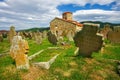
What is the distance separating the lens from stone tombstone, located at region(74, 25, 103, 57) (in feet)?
39.6

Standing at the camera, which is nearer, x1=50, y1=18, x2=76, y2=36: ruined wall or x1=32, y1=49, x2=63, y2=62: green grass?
x1=32, y1=49, x2=63, y2=62: green grass

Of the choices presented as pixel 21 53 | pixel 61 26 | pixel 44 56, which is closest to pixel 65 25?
pixel 61 26

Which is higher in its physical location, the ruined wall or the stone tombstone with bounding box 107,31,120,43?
the ruined wall

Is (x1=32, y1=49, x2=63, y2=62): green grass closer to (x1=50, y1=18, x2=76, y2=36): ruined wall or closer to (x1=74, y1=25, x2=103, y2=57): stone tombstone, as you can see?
A: (x1=74, y1=25, x2=103, y2=57): stone tombstone

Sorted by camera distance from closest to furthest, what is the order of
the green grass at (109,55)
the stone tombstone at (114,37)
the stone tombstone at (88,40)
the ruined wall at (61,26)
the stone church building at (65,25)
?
the stone tombstone at (88,40) < the green grass at (109,55) < the stone tombstone at (114,37) < the stone church building at (65,25) < the ruined wall at (61,26)

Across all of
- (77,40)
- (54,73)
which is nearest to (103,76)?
(54,73)

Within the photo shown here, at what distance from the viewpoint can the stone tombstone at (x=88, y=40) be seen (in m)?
12.1

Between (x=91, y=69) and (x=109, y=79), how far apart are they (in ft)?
4.00

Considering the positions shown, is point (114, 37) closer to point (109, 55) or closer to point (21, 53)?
point (109, 55)

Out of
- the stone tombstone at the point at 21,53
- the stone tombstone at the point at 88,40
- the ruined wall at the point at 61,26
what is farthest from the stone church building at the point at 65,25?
the stone tombstone at the point at 21,53

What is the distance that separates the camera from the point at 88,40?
12539mm

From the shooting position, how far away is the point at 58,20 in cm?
5962

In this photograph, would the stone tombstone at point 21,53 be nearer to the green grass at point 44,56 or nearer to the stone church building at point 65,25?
the green grass at point 44,56

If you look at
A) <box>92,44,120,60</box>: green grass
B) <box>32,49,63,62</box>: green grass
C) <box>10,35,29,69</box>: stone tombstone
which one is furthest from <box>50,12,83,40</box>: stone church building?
<box>10,35,29,69</box>: stone tombstone
